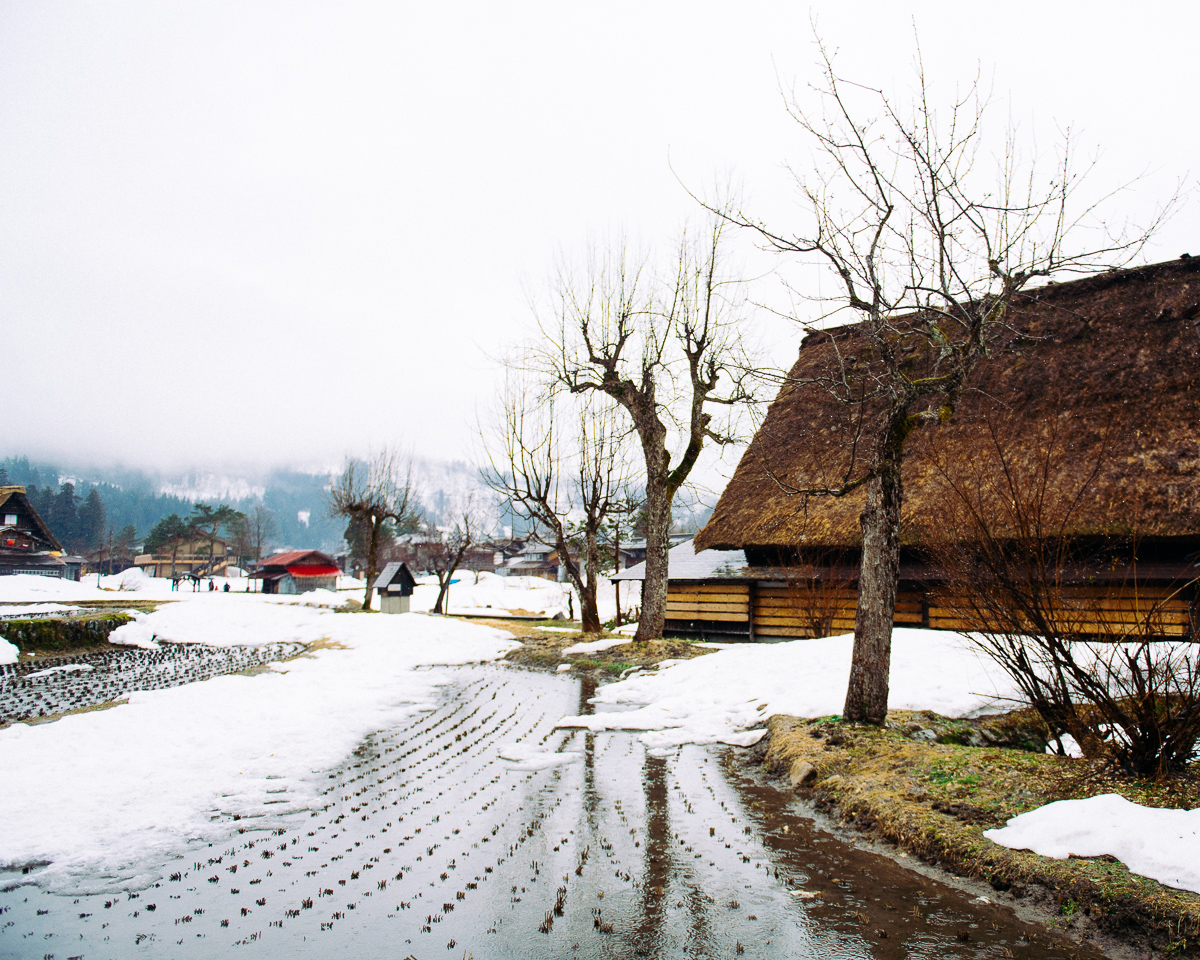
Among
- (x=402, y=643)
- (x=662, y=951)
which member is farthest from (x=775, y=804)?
(x=402, y=643)

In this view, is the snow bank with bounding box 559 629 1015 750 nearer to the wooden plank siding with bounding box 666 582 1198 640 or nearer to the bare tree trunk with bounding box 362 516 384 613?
the wooden plank siding with bounding box 666 582 1198 640

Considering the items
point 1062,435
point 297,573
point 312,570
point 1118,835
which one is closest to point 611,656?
point 1062,435

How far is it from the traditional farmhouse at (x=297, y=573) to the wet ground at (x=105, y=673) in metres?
35.5

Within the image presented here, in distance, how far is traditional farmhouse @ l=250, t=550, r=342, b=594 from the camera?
54.0 meters

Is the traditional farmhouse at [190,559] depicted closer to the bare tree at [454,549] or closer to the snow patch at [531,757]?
the bare tree at [454,549]

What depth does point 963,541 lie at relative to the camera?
776 cm

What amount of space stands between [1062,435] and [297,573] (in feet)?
191

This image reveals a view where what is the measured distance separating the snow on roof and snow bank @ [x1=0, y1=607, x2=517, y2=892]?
7307 millimetres

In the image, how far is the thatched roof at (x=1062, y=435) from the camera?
1147 cm

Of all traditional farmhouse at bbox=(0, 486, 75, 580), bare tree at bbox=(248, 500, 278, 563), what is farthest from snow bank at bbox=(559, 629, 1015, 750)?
bare tree at bbox=(248, 500, 278, 563)

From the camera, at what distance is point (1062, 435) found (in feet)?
42.7

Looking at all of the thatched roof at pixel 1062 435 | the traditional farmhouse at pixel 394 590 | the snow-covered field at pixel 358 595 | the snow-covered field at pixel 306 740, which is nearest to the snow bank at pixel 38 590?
the snow-covered field at pixel 358 595

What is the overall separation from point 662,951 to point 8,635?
2009 cm

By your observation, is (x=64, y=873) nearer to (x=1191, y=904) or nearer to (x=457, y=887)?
(x=457, y=887)
